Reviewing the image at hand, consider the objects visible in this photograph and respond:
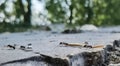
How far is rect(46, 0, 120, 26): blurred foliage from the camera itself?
9340mm

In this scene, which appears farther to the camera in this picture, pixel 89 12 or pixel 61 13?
pixel 89 12

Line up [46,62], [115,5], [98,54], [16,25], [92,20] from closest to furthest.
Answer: [46,62]
[98,54]
[16,25]
[92,20]
[115,5]

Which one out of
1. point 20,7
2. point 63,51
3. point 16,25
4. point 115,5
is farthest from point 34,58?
point 115,5

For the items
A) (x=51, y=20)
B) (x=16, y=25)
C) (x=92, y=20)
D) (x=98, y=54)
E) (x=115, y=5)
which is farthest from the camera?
(x=115, y=5)

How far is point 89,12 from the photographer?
38.9 ft

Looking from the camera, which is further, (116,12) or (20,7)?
(116,12)

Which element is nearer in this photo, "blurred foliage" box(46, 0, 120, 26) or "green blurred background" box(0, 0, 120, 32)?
"green blurred background" box(0, 0, 120, 32)

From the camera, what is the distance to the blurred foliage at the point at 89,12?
30.6 ft

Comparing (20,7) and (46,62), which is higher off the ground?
(20,7)

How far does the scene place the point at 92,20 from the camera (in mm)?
12039

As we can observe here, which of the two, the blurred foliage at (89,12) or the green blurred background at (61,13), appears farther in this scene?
the blurred foliage at (89,12)

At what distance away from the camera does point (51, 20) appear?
32.2 ft

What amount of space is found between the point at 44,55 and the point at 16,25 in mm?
6383

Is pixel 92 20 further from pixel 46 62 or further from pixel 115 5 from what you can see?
pixel 46 62
